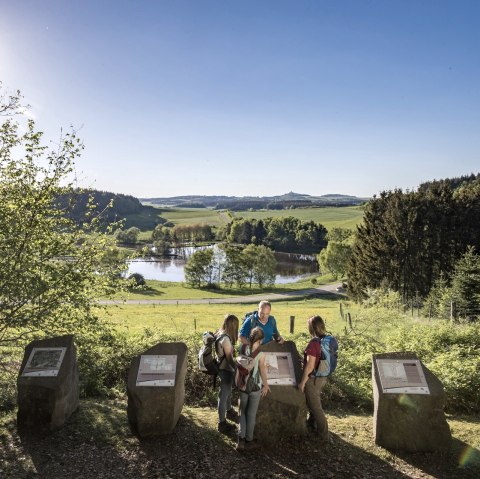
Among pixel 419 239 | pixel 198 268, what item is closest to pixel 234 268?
pixel 198 268

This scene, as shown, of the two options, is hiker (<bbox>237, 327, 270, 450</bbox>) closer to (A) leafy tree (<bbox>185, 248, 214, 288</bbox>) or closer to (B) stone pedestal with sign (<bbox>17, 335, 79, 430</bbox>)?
(B) stone pedestal with sign (<bbox>17, 335, 79, 430</bbox>)

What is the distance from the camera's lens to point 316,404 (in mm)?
7473

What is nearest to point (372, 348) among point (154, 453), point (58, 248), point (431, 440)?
point (431, 440)

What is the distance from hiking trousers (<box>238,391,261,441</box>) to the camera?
7.09 meters

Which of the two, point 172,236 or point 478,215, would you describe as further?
point 172,236

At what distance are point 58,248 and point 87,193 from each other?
2177 mm

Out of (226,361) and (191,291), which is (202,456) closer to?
(226,361)

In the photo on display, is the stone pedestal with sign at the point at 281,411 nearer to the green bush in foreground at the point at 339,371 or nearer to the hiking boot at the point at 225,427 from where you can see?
the hiking boot at the point at 225,427

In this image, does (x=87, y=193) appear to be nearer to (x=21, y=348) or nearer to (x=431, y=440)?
(x=21, y=348)

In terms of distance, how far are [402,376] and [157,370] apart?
4562 mm

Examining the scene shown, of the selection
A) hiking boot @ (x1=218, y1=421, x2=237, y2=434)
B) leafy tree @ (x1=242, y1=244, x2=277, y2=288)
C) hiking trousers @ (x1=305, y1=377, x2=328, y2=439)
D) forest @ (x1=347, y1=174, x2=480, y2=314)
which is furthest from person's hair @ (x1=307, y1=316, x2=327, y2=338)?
leafy tree @ (x1=242, y1=244, x2=277, y2=288)

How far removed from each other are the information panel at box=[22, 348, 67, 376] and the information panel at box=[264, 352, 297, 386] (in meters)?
4.16

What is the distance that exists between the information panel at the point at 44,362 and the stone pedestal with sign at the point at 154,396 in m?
1.60

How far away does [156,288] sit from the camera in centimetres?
7644
